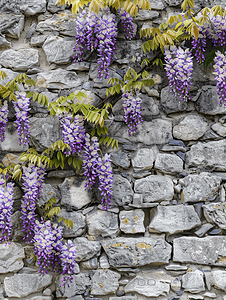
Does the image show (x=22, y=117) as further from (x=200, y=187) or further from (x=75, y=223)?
(x=200, y=187)

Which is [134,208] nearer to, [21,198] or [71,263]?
[71,263]

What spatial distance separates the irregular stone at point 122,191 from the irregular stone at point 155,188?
6cm

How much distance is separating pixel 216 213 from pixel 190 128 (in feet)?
2.06

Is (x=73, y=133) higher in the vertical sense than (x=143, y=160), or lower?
higher

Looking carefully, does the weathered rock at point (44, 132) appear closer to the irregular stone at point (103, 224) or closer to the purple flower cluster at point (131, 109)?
the purple flower cluster at point (131, 109)

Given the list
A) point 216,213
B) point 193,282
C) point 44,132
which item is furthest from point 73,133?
point 193,282

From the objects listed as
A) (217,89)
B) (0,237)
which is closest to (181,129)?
(217,89)

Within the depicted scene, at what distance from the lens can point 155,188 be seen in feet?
6.71

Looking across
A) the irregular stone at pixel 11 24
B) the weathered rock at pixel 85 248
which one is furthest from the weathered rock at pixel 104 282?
the irregular stone at pixel 11 24

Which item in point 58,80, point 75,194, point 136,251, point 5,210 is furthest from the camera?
point 58,80

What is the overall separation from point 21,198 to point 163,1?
73.2 inches

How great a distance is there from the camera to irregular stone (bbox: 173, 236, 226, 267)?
1.93m

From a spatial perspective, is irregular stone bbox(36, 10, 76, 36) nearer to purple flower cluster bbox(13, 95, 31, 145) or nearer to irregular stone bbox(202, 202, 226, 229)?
purple flower cluster bbox(13, 95, 31, 145)

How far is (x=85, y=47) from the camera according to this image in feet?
7.14
